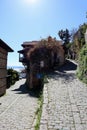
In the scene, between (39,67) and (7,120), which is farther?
(39,67)

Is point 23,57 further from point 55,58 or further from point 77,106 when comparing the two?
point 77,106

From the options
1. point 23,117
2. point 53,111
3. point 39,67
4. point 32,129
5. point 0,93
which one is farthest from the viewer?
point 39,67

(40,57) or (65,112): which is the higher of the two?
(40,57)

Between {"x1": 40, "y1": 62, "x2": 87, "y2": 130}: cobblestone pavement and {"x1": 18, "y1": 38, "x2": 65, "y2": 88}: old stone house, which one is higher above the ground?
{"x1": 18, "y1": 38, "x2": 65, "y2": 88}: old stone house

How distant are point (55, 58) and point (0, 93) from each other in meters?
23.4

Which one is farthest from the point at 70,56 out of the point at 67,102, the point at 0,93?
the point at 67,102

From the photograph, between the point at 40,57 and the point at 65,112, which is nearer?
the point at 65,112

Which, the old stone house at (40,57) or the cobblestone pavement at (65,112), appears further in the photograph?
the old stone house at (40,57)

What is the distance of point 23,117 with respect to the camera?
42.2ft

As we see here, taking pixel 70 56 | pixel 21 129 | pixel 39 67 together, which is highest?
pixel 70 56

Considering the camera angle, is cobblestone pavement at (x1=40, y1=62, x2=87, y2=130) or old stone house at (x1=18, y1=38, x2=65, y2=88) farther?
old stone house at (x1=18, y1=38, x2=65, y2=88)

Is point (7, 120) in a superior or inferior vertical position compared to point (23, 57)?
inferior

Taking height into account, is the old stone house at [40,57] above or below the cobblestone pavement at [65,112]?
above

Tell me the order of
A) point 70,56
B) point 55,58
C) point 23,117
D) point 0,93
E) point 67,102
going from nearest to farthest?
point 23,117 → point 67,102 → point 0,93 → point 55,58 → point 70,56
